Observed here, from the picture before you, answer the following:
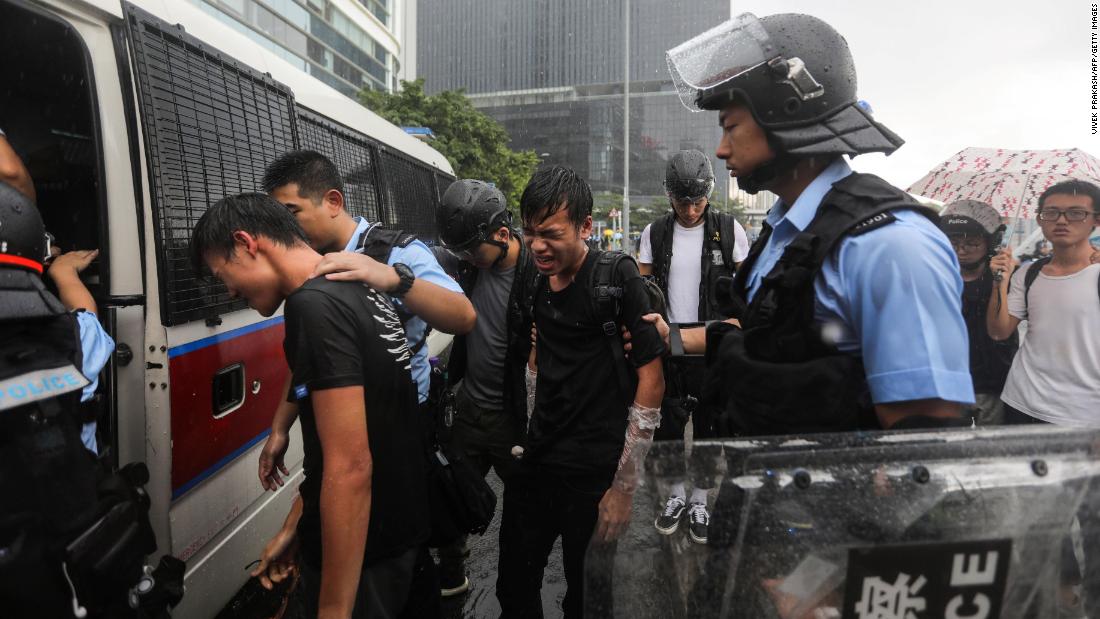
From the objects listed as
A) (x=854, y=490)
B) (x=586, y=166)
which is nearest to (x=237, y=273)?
(x=854, y=490)

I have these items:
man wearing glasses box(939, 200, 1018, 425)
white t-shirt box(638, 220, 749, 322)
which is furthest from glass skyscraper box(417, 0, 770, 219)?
man wearing glasses box(939, 200, 1018, 425)

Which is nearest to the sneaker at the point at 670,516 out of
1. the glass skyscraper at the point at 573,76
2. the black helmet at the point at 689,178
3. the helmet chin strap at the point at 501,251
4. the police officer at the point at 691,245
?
the helmet chin strap at the point at 501,251

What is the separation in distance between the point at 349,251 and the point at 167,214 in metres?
0.59

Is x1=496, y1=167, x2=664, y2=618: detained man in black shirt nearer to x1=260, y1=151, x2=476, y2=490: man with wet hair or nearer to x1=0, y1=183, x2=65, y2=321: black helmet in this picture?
x1=260, y1=151, x2=476, y2=490: man with wet hair

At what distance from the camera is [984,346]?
3314 millimetres

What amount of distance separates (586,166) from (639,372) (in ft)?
295

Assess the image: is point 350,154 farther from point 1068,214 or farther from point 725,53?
point 1068,214

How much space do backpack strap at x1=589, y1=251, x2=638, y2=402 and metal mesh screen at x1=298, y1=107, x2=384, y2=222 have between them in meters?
2.01

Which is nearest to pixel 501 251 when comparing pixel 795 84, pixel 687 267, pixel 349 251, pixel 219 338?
pixel 349 251

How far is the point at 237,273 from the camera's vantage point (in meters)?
1.71

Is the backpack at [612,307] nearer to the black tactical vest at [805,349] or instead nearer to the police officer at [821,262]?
the police officer at [821,262]

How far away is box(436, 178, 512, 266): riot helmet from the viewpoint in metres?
2.69

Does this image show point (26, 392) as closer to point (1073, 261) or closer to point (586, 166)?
point (1073, 261)

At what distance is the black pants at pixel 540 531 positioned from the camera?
7.50ft
